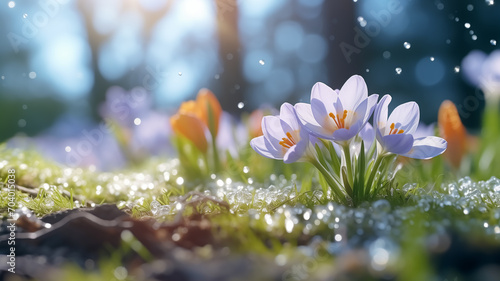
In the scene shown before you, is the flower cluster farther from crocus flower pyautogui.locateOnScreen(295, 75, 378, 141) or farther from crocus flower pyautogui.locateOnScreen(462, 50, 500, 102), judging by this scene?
crocus flower pyautogui.locateOnScreen(462, 50, 500, 102)

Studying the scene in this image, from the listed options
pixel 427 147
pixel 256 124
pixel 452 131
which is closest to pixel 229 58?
pixel 256 124

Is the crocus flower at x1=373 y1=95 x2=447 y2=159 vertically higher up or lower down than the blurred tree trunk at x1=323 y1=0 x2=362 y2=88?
higher up

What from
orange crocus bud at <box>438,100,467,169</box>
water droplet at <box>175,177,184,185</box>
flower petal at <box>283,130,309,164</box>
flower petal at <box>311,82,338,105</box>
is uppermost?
flower petal at <box>311,82,338,105</box>

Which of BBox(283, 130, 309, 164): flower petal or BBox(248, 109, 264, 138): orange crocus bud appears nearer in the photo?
BBox(283, 130, 309, 164): flower petal

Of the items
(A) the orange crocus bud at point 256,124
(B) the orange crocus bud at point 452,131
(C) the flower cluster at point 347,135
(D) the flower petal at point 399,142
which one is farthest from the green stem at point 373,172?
(A) the orange crocus bud at point 256,124

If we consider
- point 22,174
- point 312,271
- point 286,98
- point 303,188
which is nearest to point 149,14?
point 286,98

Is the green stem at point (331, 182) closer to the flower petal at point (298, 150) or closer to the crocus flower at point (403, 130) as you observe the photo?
the flower petal at point (298, 150)

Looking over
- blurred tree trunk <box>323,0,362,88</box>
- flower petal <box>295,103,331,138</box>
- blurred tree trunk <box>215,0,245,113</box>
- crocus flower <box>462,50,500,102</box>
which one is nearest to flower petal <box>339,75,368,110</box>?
flower petal <box>295,103,331,138</box>

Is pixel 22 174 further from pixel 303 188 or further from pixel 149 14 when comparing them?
pixel 149 14

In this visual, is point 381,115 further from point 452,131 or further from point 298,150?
point 452,131
